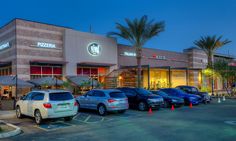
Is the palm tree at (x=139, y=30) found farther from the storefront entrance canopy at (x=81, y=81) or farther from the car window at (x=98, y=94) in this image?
the car window at (x=98, y=94)

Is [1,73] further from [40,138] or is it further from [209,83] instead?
[209,83]

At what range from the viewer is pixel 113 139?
9367 mm

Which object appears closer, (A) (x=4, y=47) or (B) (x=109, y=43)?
(A) (x=4, y=47)

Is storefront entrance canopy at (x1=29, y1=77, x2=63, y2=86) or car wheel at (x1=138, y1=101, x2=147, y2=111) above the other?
storefront entrance canopy at (x1=29, y1=77, x2=63, y2=86)

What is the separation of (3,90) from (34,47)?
21.6 feet

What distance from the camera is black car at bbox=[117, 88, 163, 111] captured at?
1861cm

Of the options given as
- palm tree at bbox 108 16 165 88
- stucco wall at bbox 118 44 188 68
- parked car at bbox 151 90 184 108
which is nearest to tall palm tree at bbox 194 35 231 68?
stucco wall at bbox 118 44 188 68

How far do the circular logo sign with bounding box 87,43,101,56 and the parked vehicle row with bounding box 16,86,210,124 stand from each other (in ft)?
36.8

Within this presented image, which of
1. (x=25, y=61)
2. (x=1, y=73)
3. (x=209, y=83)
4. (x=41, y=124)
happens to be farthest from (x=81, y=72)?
(x=209, y=83)

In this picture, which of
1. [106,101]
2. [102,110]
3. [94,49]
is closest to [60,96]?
[106,101]

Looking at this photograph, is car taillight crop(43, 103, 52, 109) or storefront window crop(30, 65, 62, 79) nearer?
car taillight crop(43, 103, 52, 109)

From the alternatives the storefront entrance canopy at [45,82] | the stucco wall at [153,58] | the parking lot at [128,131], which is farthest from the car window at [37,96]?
the stucco wall at [153,58]

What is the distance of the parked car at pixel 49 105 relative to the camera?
1251 centimetres

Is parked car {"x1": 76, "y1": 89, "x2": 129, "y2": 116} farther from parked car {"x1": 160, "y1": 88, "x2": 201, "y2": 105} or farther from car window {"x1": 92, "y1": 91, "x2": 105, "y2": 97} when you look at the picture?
parked car {"x1": 160, "y1": 88, "x2": 201, "y2": 105}
